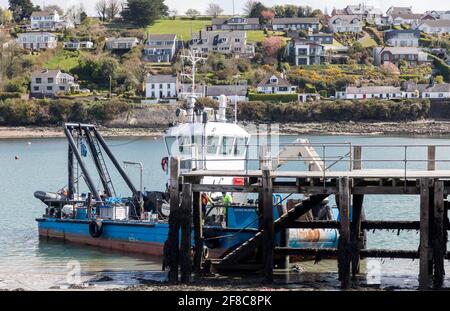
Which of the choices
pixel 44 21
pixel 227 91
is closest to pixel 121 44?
pixel 44 21

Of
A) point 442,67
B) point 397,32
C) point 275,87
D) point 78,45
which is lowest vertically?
point 275,87

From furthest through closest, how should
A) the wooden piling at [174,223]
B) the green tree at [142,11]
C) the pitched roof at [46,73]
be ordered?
the green tree at [142,11] < the pitched roof at [46,73] < the wooden piling at [174,223]

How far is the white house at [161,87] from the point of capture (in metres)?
136

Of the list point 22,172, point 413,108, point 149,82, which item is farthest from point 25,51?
point 22,172

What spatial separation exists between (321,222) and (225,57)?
135 meters

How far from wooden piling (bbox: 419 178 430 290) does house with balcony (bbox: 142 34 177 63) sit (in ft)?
457

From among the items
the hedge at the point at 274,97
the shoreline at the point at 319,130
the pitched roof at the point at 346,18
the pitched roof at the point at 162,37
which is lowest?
the shoreline at the point at 319,130

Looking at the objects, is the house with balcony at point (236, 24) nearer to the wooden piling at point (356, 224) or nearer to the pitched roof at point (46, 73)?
the pitched roof at point (46, 73)

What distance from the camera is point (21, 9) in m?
195

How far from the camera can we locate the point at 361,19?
19238cm

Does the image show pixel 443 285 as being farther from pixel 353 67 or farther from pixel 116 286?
pixel 353 67

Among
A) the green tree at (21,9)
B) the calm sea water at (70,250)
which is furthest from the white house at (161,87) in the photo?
the calm sea water at (70,250)

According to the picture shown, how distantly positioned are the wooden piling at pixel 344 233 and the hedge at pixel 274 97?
10943 cm

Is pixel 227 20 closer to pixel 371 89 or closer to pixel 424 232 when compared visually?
pixel 371 89
